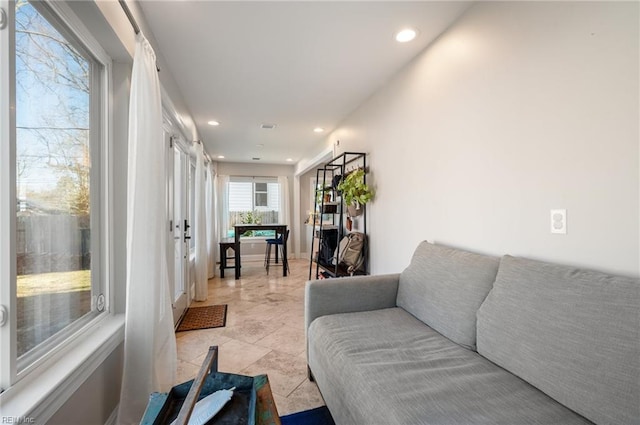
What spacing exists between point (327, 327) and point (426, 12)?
6.58 feet

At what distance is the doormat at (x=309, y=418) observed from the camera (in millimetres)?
1507

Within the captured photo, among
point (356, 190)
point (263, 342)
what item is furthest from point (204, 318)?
point (356, 190)

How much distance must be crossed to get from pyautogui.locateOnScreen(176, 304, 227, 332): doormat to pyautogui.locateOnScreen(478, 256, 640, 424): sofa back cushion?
8.17 feet

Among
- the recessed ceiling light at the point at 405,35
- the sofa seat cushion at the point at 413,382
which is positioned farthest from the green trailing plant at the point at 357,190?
the sofa seat cushion at the point at 413,382

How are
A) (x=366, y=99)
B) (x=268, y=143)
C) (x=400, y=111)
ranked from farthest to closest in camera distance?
(x=268, y=143) < (x=366, y=99) < (x=400, y=111)

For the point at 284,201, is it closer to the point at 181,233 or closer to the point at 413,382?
the point at 181,233

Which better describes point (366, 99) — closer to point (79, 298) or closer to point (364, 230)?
point (364, 230)

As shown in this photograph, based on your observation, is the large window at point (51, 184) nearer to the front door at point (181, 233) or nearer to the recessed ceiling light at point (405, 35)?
the front door at point (181, 233)

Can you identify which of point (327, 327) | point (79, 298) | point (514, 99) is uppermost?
point (514, 99)

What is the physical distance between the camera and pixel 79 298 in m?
1.37

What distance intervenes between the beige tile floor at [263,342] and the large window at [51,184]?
1.01m

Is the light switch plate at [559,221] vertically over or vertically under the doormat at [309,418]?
over

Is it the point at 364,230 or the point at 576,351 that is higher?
the point at 364,230

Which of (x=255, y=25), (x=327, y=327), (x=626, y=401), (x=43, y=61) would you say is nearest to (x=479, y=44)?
(x=255, y=25)
